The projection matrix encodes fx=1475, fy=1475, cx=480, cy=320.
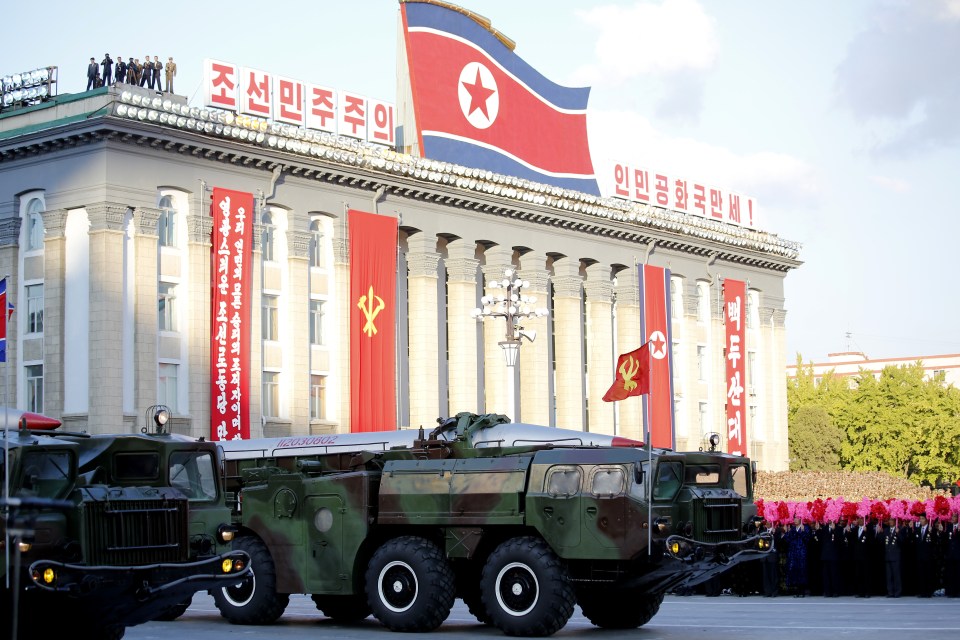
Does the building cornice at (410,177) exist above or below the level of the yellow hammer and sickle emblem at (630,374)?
above

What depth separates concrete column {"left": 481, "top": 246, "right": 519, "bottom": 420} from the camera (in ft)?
188

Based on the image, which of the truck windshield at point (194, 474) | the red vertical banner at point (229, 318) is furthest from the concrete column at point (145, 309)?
the truck windshield at point (194, 474)

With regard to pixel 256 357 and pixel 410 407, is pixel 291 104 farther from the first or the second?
pixel 410 407

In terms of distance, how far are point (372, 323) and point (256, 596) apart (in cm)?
2955

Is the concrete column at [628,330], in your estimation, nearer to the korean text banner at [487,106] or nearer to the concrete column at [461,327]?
the korean text banner at [487,106]

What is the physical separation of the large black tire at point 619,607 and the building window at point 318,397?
1174 inches

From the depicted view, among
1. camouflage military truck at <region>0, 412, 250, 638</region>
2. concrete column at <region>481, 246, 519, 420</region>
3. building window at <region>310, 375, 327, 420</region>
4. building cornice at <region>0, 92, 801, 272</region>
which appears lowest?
camouflage military truck at <region>0, 412, 250, 638</region>

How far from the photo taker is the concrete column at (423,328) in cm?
5344

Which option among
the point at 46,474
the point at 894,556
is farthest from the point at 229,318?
the point at 46,474

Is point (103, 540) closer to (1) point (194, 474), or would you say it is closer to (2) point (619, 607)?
(1) point (194, 474)

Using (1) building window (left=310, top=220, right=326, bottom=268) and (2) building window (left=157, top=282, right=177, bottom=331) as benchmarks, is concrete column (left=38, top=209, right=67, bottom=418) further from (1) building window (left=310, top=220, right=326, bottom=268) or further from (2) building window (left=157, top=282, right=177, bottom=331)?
(1) building window (left=310, top=220, right=326, bottom=268)

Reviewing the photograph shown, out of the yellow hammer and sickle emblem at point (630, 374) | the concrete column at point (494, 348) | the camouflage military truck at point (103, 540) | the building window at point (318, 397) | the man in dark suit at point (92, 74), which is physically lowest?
the camouflage military truck at point (103, 540)

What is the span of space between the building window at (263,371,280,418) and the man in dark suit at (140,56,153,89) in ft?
33.0

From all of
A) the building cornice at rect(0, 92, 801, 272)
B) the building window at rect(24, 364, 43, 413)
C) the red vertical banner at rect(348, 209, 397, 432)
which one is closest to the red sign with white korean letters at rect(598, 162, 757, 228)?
the building cornice at rect(0, 92, 801, 272)
